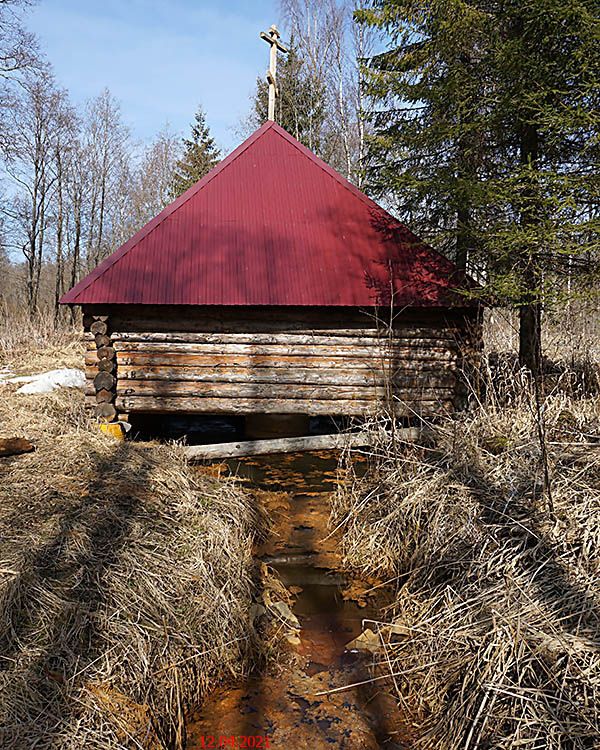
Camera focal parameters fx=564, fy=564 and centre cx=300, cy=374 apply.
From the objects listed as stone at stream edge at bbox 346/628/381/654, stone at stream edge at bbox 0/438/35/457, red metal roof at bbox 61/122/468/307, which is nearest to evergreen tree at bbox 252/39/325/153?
red metal roof at bbox 61/122/468/307

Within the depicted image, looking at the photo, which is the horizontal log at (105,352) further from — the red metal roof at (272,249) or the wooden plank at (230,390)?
the red metal roof at (272,249)

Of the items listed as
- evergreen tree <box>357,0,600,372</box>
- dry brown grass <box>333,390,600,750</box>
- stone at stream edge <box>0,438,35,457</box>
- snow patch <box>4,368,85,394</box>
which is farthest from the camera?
snow patch <box>4,368,85,394</box>

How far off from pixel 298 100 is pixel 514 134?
16353 millimetres

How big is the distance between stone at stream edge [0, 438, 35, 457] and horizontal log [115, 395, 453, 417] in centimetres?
207

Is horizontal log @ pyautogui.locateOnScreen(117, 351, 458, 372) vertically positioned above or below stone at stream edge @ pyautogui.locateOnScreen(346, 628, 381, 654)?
above

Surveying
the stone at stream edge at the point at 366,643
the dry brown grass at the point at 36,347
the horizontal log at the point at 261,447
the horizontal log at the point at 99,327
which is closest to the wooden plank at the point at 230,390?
the horizontal log at the point at 99,327

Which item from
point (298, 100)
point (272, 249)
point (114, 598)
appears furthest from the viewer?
point (298, 100)

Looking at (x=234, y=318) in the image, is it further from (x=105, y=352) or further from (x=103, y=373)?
(x=103, y=373)

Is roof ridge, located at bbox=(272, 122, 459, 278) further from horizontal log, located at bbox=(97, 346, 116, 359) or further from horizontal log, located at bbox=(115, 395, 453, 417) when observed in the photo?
horizontal log, located at bbox=(97, 346, 116, 359)

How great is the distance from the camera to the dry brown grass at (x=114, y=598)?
2875 mm

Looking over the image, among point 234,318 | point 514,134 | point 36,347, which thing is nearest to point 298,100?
point 36,347

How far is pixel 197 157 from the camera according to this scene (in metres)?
28.0

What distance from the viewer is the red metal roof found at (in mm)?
7715

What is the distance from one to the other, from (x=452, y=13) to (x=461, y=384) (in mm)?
5358
